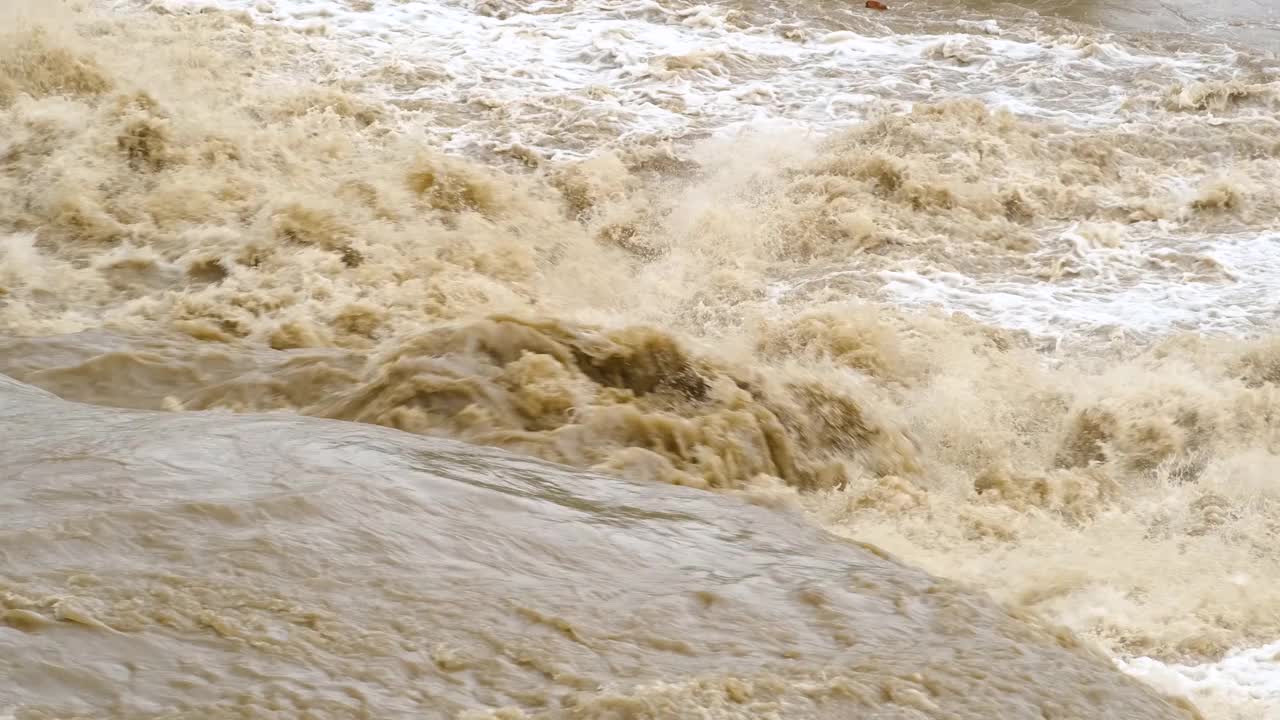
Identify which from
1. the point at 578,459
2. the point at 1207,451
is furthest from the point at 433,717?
the point at 1207,451

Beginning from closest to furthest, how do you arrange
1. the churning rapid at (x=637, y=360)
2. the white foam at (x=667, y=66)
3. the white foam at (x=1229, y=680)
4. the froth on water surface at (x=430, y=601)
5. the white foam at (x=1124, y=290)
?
the froth on water surface at (x=430, y=601), the churning rapid at (x=637, y=360), the white foam at (x=1229, y=680), the white foam at (x=1124, y=290), the white foam at (x=667, y=66)

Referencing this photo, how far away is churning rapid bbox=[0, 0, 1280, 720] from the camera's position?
7.26ft

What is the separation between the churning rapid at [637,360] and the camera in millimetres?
2213

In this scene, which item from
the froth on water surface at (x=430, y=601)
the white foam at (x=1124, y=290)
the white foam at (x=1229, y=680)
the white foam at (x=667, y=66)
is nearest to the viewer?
the froth on water surface at (x=430, y=601)

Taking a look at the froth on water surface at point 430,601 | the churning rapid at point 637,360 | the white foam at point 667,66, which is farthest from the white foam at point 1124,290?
the froth on water surface at point 430,601

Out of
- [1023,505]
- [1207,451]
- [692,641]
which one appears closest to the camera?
[692,641]

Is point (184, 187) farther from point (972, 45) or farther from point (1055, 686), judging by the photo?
point (972, 45)

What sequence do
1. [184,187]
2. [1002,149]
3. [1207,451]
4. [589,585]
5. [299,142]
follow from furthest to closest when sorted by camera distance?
[1002,149], [299,142], [184,187], [1207,451], [589,585]

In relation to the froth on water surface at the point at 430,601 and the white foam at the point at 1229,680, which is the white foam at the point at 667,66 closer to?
the froth on water surface at the point at 430,601

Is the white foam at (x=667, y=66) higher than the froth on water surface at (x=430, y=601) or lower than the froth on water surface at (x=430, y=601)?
higher

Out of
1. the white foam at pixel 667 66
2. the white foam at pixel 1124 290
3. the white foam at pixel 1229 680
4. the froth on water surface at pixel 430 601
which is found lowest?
the white foam at pixel 1229 680

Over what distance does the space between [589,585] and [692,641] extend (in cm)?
27

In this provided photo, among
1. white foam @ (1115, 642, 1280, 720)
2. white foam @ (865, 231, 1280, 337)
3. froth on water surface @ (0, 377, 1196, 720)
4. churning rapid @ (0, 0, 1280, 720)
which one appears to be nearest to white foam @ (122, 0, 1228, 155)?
churning rapid @ (0, 0, 1280, 720)

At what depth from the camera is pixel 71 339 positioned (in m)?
4.20
